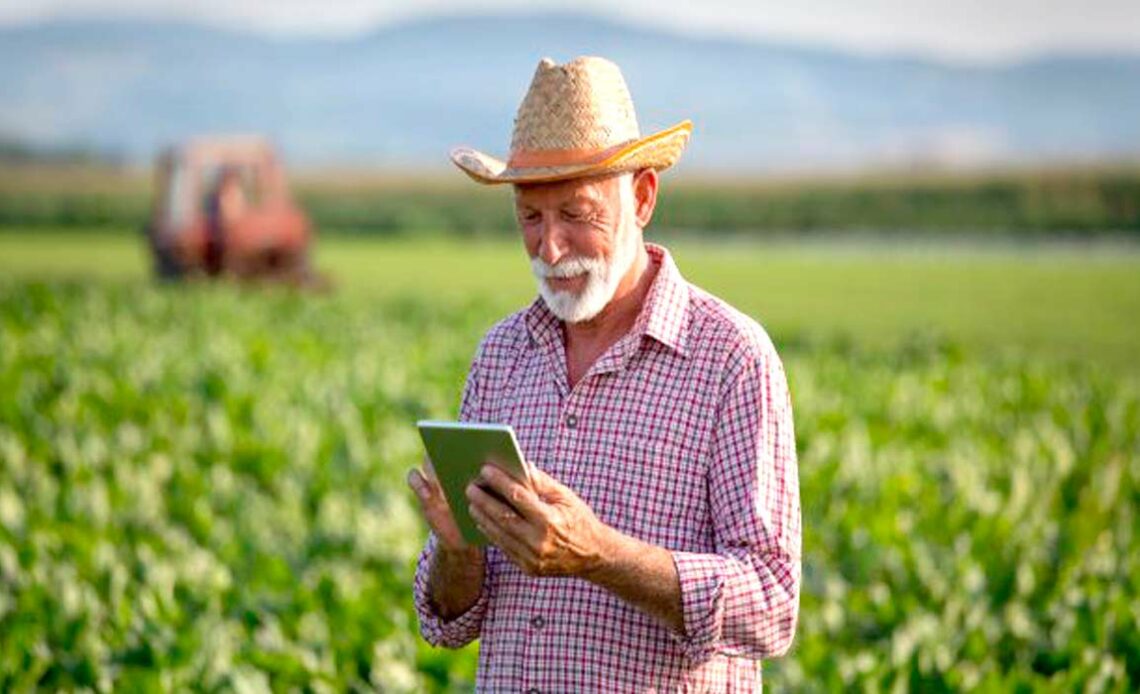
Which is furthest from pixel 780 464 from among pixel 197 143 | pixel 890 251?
pixel 890 251

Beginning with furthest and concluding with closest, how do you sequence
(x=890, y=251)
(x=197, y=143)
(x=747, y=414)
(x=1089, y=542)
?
(x=890, y=251), (x=197, y=143), (x=1089, y=542), (x=747, y=414)

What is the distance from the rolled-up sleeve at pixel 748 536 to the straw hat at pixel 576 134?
13.8 inches

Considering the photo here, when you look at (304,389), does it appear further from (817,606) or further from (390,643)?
(390,643)

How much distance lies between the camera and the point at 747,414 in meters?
2.85

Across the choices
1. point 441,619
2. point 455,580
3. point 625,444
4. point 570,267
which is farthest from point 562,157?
point 441,619

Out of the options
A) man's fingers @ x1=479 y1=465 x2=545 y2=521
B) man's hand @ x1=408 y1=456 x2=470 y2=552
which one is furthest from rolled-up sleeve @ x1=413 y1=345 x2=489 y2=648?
man's fingers @ x1=479 y1=465 x2=545 y2=521

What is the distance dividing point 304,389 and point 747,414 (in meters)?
8.29

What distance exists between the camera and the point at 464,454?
8.84 feet

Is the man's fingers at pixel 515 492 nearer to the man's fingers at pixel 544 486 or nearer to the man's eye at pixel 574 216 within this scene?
the man's fingers at pixel 544 486

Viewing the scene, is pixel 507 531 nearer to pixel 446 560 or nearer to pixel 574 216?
pixel 446 560

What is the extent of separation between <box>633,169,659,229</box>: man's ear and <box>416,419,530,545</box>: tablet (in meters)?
0.49

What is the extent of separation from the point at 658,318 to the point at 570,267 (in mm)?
164

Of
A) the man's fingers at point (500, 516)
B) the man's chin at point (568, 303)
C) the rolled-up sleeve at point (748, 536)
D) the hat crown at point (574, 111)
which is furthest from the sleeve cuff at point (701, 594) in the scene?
the hat crown at point (574, 111)

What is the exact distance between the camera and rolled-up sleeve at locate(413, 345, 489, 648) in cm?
306
